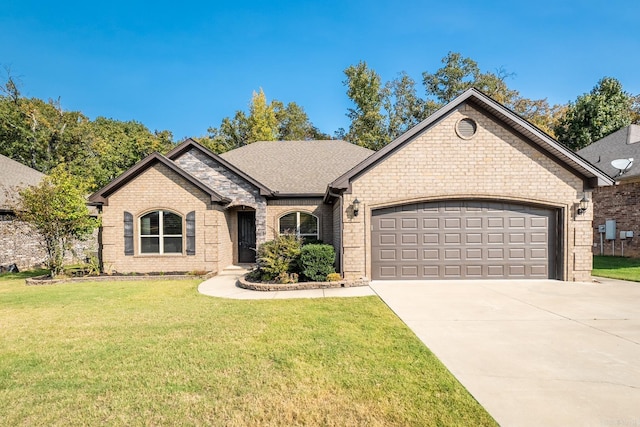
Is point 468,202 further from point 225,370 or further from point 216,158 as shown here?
point 216,158

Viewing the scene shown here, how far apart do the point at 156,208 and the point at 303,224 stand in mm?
5992

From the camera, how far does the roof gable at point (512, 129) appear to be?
9641mm

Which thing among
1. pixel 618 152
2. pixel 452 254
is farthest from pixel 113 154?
pixel 618 152

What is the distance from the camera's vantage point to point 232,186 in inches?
543

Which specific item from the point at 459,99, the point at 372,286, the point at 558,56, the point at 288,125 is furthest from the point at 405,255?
the point at 288,125

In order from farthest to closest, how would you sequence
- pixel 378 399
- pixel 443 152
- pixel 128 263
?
pixel 128 263 < pixel 443 152 < pixel 378 399

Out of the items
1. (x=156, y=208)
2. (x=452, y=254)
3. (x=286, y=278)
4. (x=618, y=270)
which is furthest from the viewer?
(x=156, y=208)

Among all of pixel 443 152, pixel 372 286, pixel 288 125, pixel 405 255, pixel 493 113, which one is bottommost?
pixel 372 286

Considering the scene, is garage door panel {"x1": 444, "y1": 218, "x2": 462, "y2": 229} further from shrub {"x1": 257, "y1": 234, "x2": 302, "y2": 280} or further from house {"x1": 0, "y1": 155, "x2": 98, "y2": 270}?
house {"x1": 0, "y1": 155, "x2": 98, "y2": 270}

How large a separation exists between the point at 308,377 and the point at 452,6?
1190cm

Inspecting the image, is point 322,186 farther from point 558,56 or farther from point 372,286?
point 558,56

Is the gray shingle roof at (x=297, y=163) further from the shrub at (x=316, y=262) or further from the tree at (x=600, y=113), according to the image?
the tree at (x=600, y=113)

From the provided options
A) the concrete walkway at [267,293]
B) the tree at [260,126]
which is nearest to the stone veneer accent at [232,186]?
the concrete walkway at [267,293]

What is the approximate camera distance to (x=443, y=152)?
1020cm
